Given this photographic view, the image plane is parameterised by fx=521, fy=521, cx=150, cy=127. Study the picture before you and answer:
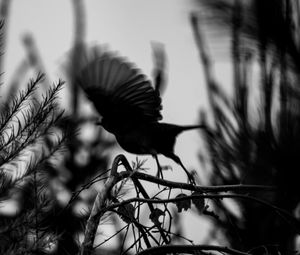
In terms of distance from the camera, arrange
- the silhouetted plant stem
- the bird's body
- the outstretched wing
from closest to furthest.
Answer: the silhouetted plant stem < the outstretched wing < the bird's body

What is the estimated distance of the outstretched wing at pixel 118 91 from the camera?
1834mm

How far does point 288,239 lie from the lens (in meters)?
2.21

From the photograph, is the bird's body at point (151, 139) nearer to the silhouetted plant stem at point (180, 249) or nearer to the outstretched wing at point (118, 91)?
the outstretched wing at point (118, 91)

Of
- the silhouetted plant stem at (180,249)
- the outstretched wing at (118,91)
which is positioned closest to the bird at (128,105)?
the outstretched wing at (118,91)

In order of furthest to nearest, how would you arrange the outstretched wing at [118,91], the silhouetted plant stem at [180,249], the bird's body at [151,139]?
the bird's body at [151,139] < the outstretched wing at [118,91] < the silhouetted plant stem at [180,249]

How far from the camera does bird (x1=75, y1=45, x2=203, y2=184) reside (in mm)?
1878

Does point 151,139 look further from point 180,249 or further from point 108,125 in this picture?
point 180,249

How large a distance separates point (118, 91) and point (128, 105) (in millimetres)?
67

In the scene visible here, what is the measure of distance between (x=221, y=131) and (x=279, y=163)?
1.11ft

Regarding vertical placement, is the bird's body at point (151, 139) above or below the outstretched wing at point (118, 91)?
below

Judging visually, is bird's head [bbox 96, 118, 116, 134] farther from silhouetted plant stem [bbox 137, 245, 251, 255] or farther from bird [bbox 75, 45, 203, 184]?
silhouetted plant stem [bbox 137, 245, 251, 255]

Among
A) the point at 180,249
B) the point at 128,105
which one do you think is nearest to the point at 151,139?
the point at 128,105

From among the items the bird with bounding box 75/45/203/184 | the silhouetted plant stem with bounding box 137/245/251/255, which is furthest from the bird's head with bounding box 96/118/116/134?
the silhouetted plant stem with bounding box 137/245/251/255

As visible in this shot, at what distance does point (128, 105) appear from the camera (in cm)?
200
